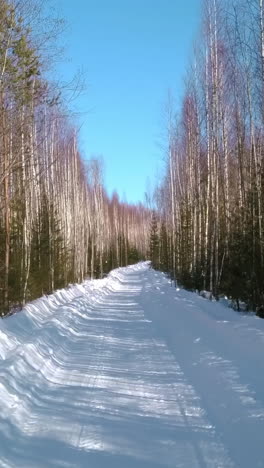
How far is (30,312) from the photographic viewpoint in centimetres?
1284

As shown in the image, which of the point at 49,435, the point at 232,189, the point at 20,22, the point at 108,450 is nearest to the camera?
the point at 108,450

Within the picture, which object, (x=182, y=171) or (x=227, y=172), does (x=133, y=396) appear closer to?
(x=227, y=172)

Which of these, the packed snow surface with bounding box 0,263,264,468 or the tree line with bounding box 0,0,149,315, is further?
the tree line with bounding box 0,0,149,315

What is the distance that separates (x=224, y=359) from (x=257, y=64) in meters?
9.73

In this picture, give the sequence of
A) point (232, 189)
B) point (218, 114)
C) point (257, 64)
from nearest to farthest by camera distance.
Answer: point (257, 64)
point (218, 114)
point (232, 189)

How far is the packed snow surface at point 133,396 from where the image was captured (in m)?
4.30

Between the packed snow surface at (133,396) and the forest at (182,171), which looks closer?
the packed snow surface at (133,396)

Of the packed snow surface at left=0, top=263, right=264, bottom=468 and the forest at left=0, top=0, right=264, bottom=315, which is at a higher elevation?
the forest at left=0, top=0, right=264, bottom=315

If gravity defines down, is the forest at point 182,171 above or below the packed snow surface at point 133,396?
above

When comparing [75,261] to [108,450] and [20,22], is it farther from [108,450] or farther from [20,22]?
[108,450]

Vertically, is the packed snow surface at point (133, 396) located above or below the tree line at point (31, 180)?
below

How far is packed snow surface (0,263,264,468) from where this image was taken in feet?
14.1

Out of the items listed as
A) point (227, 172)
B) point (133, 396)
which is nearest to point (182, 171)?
point (227, 172)

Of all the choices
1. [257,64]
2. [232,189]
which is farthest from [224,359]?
[232,189]
